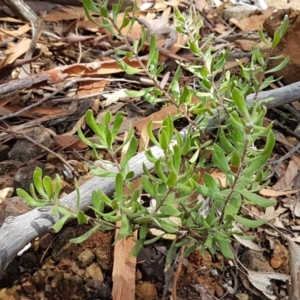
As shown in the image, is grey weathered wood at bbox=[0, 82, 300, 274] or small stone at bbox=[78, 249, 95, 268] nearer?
grey weathered wood at bbox=[0, 82, 300, 274]

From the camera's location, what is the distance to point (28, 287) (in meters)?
1.34

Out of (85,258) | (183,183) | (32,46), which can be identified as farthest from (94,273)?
(32,46)

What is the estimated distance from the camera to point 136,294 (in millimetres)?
1343

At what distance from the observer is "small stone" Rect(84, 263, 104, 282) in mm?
1365

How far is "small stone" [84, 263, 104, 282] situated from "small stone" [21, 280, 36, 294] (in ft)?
0.47

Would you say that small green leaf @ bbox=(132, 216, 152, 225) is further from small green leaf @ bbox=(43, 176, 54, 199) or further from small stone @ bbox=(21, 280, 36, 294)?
small stone @ bbox=(21, 280, 36, 294)

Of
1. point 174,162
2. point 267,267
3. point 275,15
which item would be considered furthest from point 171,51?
point 174,162

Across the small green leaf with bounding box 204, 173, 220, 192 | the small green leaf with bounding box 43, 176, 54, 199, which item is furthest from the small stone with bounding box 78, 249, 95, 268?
the small green leaf with bounding box 204, 173, 220, 192

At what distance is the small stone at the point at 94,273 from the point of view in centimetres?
137

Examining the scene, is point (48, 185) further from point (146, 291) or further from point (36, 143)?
point (36, 143)

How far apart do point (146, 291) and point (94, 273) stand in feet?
0.50

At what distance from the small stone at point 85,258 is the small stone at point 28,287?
14 cm

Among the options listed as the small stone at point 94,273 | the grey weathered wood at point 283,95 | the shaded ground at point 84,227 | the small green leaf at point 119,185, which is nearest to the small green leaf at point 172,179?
the small green leaf at point 119,185

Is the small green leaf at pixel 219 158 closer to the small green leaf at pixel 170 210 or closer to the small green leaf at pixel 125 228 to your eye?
the small green leaf at pixel 170 210
